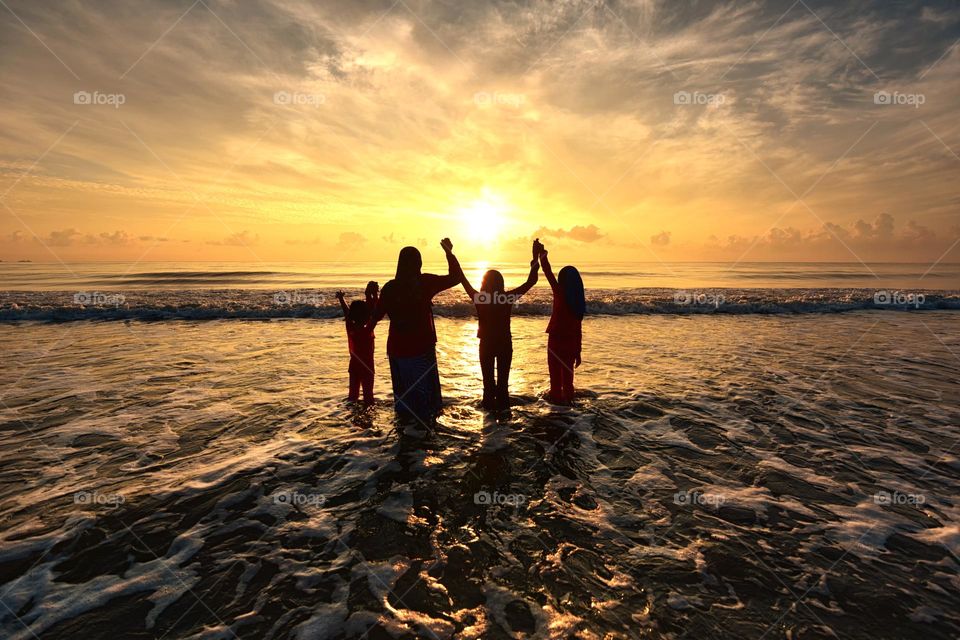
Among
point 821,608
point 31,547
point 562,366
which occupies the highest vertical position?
point 562,366

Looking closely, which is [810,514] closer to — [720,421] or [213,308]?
[720,421]

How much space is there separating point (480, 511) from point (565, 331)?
4.05m

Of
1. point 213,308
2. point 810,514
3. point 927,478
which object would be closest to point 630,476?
point 810,514

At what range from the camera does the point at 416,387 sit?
6684 millimetres

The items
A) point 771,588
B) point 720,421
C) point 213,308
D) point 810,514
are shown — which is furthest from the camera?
point 213,308

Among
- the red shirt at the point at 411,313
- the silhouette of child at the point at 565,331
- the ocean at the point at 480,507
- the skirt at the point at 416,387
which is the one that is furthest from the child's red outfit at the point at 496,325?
the skirt at the point at 416,387

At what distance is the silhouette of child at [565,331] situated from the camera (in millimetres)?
7559

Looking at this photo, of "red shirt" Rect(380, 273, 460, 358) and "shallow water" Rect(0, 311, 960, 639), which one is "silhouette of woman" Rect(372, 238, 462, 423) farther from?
"shallow water" Rect(0, 311, 960, 639)

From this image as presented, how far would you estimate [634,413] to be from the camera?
764cm

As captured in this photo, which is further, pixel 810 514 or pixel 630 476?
pixel 630 476

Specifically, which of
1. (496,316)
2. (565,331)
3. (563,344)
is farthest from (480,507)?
(565,331)

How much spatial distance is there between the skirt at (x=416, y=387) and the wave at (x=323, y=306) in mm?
14820

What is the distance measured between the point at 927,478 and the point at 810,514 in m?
2.24

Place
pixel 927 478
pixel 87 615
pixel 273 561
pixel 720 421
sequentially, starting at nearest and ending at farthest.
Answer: pixel 87 615, pixel 273 561, pixel 927 478, pixel 720 421
